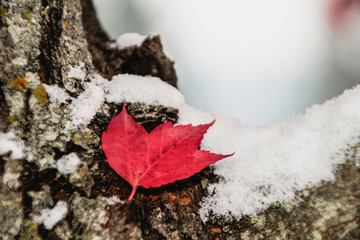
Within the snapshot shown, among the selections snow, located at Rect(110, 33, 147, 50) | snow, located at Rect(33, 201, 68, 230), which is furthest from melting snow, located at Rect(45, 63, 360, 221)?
snow, located at Rect(110, 33, 147, 50)

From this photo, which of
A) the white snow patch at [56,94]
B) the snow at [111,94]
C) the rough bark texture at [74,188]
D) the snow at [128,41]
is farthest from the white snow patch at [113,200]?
the snow at [128,41]

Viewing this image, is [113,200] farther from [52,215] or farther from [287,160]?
[287,160]

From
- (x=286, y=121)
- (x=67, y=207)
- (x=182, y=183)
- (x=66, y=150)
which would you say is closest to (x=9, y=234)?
(x=67, y=207)

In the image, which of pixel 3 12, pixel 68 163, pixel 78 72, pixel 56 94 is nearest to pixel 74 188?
pixel 68 163

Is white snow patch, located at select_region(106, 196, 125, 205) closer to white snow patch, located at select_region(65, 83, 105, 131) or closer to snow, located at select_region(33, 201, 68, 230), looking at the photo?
snow, located at select_region(33, 201, 68, 230)

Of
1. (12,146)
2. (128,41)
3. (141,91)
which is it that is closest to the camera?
(12,146)

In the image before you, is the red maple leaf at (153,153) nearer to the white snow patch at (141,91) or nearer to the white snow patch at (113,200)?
the white snow patch at (113,200)
